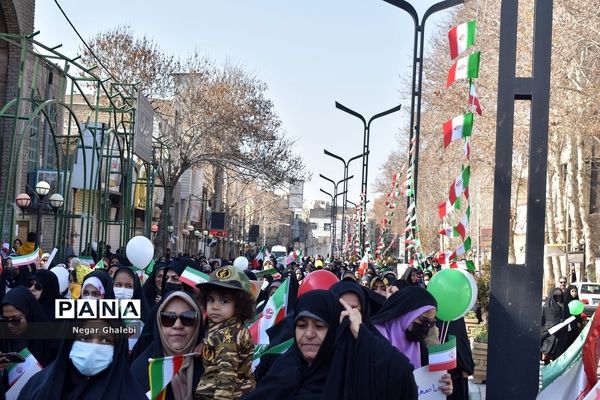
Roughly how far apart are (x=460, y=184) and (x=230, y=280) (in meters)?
4.40

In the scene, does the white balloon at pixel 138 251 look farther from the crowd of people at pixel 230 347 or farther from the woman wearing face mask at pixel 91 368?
the woman wearing face mask at pixel 91 368

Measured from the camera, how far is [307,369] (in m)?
4.63

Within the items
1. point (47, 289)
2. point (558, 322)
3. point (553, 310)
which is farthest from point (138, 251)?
point (553, 310)

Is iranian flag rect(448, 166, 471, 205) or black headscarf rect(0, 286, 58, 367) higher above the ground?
iranian flag rect(448, 166, 471, 205)

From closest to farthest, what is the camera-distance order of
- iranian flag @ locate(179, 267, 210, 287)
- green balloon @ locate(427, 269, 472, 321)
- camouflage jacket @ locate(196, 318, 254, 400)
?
camouflage jacket @ locate(196, 318, 254, 400) → green balloon @ locate(427, 269, 472, 321) → iranian flag @ locate(179, 267, 210, 287)

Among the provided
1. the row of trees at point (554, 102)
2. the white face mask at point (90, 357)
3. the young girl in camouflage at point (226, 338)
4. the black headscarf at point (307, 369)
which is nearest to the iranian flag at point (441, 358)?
the young girl in camouflage at point (226, 338)

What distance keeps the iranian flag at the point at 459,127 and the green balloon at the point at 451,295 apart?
226cm

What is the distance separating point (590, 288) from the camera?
103 feet

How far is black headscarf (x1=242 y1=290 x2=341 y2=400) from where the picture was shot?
15.0 feet

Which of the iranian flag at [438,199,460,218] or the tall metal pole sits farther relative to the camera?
the tall metal pole

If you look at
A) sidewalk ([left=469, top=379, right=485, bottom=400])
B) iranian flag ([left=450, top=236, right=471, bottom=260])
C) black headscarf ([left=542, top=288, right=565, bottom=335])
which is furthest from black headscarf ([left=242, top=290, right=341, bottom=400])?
black headscarf ([left=542, top=288, right=565, bottom=335])

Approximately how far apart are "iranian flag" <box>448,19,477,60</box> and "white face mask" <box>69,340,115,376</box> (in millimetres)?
5153

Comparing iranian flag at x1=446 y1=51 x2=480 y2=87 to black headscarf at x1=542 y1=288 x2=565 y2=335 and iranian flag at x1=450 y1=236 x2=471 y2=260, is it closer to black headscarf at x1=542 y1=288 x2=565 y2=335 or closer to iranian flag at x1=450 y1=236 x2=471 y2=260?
iranian flag at x1=450 y1=236 x2=471 y2=260

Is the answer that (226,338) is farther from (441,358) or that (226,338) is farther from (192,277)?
(192,277)
